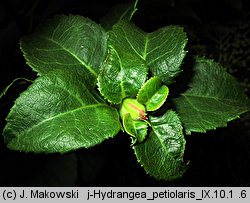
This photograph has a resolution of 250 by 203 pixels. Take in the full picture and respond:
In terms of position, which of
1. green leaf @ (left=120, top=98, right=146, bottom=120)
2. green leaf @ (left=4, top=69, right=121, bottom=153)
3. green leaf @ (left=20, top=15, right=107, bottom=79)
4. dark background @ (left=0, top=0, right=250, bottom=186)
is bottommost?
dark background @ (left=0, top=0, right=250, bottom=186)

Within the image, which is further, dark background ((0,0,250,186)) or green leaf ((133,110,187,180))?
dark background ((0,0,250,186))

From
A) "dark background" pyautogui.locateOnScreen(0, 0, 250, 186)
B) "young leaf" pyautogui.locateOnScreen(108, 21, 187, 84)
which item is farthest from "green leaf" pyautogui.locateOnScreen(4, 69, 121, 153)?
"dark background" pyautogui.locateOnScreen(0, 0, 250, 186)

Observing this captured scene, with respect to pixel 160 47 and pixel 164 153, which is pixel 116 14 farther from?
pixel 164 153

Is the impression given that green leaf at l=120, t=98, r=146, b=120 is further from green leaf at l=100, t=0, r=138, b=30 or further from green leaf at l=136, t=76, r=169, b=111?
green leaf at l=100, t=0, r=138, b=30

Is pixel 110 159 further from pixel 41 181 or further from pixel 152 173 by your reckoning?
pixel 152 173

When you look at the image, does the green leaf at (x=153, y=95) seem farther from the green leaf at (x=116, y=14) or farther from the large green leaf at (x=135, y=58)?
the green leaf at (x=116, y=14)

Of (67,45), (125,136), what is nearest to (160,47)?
(67,45)

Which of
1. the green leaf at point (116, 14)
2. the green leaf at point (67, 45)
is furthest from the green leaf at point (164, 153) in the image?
the green leaf at point (116, 14)
